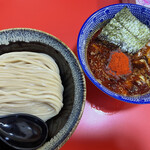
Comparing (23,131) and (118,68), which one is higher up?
(118,68)

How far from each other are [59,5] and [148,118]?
132cm

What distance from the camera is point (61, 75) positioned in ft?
3.87

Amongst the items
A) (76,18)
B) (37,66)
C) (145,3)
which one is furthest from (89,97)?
(145,3)

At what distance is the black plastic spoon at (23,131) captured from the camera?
3.10 ft

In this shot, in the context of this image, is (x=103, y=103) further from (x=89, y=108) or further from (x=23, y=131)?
(x=23, y=131)

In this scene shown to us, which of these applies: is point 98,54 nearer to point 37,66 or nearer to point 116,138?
point 37,66

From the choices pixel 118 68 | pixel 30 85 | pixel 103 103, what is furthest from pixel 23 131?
pixel 118 68

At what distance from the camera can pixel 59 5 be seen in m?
Result: 1.70

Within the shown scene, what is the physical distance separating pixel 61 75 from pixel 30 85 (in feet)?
0.73

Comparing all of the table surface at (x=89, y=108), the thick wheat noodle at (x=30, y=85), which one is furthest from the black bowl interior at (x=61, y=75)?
the table surface at (x=89, y=108)

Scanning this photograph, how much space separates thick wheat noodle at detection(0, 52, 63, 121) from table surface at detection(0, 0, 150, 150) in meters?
0.32

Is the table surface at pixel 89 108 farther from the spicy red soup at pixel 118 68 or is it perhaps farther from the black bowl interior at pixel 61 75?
the black bowl interior at pixel 61 75

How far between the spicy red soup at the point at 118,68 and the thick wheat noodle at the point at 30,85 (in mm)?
362

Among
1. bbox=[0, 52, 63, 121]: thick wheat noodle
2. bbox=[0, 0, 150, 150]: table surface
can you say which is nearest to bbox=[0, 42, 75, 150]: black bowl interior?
bbox=[0, 52, 63, 121]: thick wheat noodle
